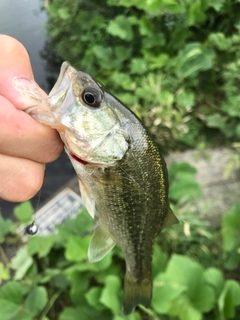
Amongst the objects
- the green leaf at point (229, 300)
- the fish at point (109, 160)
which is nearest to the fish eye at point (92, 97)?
the fish at point (109, 160)

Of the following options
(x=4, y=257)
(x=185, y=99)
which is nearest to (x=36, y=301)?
(x=4, y=257)

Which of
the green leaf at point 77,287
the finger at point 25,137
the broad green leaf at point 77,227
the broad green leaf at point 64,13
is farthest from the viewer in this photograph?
the broad green leaf at point 64,13

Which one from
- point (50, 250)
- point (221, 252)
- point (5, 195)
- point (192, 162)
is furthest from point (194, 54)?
point (5, 195)

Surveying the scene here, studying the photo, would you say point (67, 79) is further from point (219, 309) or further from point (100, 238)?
point (219, 309)

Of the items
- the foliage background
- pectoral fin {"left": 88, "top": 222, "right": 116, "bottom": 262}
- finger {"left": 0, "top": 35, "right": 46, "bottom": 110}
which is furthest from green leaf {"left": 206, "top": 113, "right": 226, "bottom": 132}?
finger {"left": 0, "top": 35, "right": 46, "bottom": 110}

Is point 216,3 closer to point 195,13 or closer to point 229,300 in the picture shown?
point 195,13

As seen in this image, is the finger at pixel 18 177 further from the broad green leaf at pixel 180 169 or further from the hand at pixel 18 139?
the broad green leaf at pixel 180 169

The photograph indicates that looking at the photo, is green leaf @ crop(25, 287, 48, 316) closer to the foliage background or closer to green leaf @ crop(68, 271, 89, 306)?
the foliage background
